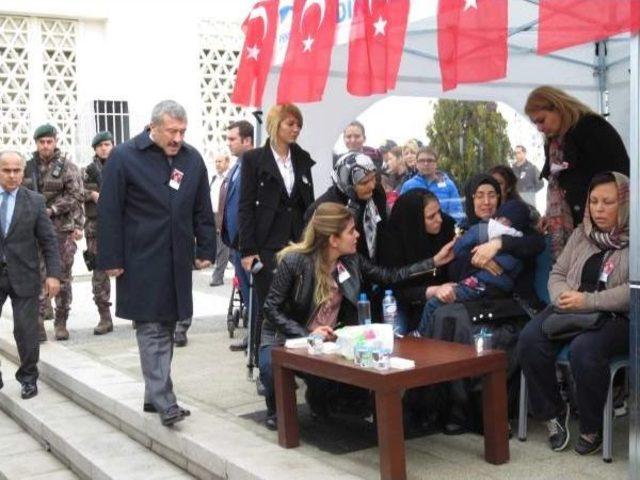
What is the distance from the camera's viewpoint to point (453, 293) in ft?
15.5

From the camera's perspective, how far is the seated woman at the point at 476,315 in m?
4.43

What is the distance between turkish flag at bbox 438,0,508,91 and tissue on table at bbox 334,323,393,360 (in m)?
1.30

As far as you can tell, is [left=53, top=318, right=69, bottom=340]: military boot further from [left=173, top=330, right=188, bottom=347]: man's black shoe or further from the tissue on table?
the tissue on table

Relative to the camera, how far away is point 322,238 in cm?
447

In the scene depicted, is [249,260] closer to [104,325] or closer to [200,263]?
[200,263]

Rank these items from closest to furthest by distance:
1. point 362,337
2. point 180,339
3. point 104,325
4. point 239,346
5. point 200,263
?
point 362,337 → point 200,263 → point 239,346 → point 180,339 → point 104,325

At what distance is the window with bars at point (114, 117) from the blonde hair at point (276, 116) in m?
9.28

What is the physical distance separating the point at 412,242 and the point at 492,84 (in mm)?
2684

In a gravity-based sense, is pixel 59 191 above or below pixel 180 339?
above

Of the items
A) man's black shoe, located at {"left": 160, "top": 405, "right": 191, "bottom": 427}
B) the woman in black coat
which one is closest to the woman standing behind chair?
the woman in black coat

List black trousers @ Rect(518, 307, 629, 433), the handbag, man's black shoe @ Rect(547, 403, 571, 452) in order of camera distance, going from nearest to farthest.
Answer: black trousers @ Rect(518, 307, 629, 433) < the handbag < man's black shoe @ Rect(547, 403, 571, 452)

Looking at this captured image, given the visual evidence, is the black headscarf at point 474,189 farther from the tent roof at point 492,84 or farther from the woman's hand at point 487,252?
the tent roof at point 492,84

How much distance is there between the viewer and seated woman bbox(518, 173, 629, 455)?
12.7 feet

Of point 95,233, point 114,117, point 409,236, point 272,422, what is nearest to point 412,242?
point 409,236
